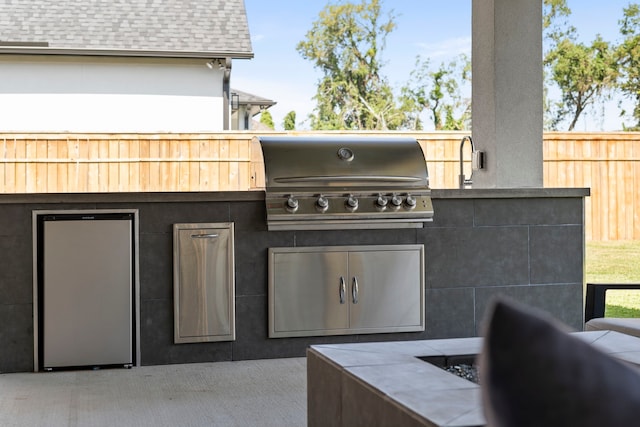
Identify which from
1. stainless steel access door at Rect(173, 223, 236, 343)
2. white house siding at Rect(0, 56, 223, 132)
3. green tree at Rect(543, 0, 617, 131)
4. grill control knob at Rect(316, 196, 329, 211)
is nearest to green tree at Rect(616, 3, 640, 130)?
green tree at Rect(543, 0, 617, 131)

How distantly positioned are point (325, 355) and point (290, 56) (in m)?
13.6

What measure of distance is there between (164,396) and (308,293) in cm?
109

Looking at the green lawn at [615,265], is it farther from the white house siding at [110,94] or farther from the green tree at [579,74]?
the white house siding at [110,94]

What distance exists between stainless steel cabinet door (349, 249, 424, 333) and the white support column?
92 centimetres

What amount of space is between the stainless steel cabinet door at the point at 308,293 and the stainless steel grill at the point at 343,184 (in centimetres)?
18

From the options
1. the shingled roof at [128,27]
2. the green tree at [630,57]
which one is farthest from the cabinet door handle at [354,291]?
the green tree at [630,57]

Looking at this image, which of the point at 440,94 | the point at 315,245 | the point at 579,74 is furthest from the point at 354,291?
the point at 440,94

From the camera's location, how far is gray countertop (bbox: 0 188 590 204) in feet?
14.0

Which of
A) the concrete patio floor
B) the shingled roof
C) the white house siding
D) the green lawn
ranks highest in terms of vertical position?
the shingled roof

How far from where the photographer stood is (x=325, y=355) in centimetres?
246

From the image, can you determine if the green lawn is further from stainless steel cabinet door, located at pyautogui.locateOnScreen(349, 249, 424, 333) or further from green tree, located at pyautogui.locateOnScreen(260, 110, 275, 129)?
green tree, located at pyautogui.locateOnScreen(260, 110, 275, 129)

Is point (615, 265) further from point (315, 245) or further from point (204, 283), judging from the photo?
point (204, 283)

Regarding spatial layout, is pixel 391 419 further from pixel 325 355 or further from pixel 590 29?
pixel 590 29

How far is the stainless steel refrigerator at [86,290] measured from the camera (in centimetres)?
427
